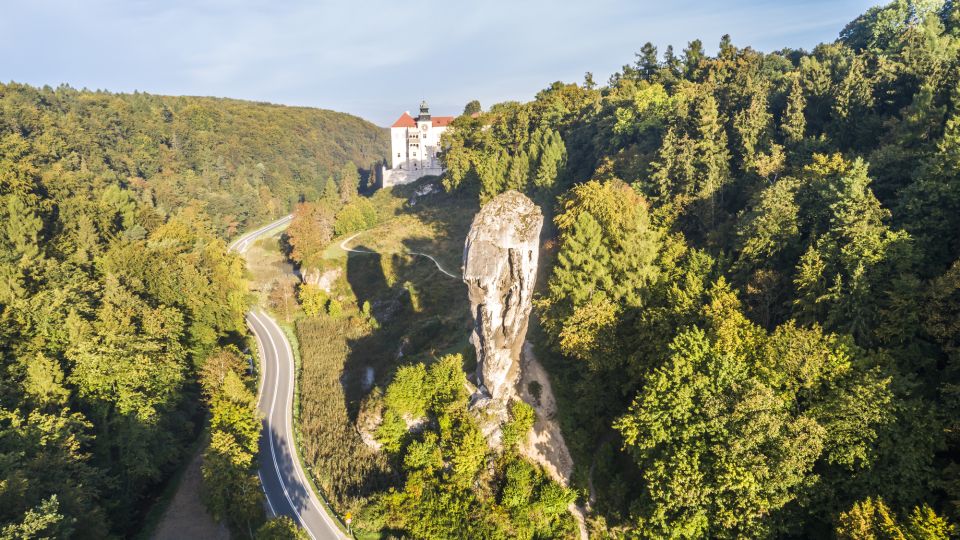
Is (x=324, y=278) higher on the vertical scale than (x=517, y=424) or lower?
higher

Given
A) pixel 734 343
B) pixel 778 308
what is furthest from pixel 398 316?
pixel 734 343

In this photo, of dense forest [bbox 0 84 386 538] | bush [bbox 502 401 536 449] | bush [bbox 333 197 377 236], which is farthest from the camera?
bush [bbox 333 197 377 236]

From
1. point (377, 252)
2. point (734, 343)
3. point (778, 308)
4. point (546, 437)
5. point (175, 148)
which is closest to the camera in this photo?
point (734, 343)

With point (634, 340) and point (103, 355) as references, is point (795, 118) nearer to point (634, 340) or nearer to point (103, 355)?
point (634, 340)

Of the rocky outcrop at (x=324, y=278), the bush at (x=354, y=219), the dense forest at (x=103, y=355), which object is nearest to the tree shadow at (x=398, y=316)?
the rocky outcrop at (x=324, y=278)

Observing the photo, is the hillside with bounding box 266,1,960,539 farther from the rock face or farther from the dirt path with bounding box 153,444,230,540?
the dirt path with bounding box 153,444,230,540

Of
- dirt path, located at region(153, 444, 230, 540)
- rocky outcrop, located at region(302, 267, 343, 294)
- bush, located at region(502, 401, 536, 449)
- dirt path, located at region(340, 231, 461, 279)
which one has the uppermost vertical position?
dirt path, located at region(340, 231, 461, 279)

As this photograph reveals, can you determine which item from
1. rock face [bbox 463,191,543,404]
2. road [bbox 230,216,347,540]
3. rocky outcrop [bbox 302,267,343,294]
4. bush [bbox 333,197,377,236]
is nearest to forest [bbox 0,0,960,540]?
rocky outcrop [bbox 302,267,343,294]
